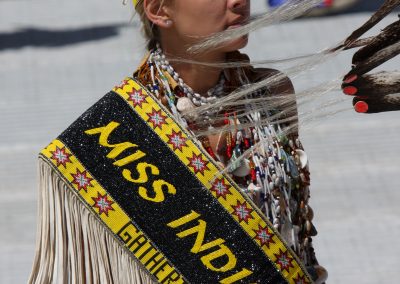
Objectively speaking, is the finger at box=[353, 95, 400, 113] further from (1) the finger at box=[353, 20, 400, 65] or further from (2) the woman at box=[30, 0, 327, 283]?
(2) the woman at box=[30, 0, 327, 283]

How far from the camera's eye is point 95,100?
28.0ft

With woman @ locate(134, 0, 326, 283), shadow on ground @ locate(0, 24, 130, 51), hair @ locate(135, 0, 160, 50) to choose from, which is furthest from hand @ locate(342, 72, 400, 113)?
shadow on ground @ locate(0, 24, 130, 51)

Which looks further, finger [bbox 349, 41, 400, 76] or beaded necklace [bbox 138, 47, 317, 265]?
beaded necklace [bbox 138, 47, 317, 265]

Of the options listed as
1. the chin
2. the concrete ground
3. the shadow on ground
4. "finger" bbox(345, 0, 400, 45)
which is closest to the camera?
"finger" bbox(345, 0, 400, 45)

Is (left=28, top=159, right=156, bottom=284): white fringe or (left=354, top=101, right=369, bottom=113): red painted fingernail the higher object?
(left=354, top=101, right=369, bottom=113): red painted fingernail

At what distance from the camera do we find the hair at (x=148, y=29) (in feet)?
9.61

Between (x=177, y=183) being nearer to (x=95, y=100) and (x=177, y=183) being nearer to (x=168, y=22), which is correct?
(x=168, y=22)

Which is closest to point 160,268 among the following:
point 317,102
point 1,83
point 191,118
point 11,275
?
point 191,118

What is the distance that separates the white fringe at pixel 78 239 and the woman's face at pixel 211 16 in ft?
1.76

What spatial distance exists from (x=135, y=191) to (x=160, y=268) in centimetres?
22

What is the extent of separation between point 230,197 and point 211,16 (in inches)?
18.8

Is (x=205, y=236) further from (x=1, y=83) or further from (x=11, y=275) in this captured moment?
(x=1, y=83)

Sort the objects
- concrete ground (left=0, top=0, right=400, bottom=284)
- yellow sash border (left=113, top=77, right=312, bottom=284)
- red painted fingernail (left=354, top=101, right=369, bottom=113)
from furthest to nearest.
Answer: concrete ground (left=0, top=0, right=400, bottom=284) < yellow sash border (left=113, top=77, right=312, bottom=284) < red painted fingernail (left=354, top=101, right=369, bottom=113)

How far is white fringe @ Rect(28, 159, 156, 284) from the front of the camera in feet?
9.53
